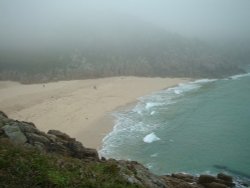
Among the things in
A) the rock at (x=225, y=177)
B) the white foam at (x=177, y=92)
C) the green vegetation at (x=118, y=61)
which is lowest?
the rock at (x=225, y=177)

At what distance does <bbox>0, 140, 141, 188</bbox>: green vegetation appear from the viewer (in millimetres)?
14812

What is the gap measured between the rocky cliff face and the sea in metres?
5.63

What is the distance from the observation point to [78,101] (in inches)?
2199

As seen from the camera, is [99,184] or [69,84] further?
[69,84]

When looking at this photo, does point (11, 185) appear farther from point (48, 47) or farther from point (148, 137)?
point (48, 47)

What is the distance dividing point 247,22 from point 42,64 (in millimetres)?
149655

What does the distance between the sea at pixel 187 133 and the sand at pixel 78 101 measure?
2483 mm

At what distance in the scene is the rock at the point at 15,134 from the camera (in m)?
20.1

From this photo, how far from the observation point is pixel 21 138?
20469mm

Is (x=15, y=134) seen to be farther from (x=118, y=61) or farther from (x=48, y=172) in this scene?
(x=118, y=61)

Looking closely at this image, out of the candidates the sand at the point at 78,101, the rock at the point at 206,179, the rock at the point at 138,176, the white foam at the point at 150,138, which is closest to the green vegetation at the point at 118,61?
the sand at the point at 78,101

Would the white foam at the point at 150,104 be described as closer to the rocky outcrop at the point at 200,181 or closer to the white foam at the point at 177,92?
the white foam at the point at 177,92

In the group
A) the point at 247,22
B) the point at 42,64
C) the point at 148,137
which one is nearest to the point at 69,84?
the point at 42,64

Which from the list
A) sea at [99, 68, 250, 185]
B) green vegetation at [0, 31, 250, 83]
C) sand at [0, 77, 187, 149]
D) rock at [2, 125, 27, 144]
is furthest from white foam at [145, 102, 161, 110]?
rock at [2, 125, 27, 144]
